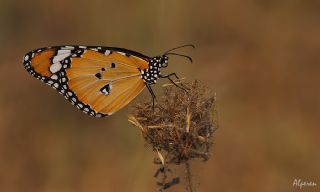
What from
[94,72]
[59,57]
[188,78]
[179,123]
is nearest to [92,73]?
[94,72]

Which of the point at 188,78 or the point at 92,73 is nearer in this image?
the point at 92,73

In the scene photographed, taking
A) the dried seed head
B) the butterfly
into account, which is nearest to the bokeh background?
the butterfly

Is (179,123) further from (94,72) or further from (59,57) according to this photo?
(59,57)

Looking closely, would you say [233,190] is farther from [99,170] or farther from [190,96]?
[190,96]

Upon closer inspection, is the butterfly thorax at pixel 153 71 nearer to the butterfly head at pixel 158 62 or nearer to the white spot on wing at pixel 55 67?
the butterfly head at pixel 158 62

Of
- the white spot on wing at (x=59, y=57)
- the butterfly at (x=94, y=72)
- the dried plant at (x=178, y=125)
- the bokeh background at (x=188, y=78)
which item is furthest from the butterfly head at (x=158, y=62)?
the bokeh background at (x=188, y=78)

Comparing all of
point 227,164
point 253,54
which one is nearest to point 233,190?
point 227,164

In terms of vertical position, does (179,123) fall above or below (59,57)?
below
